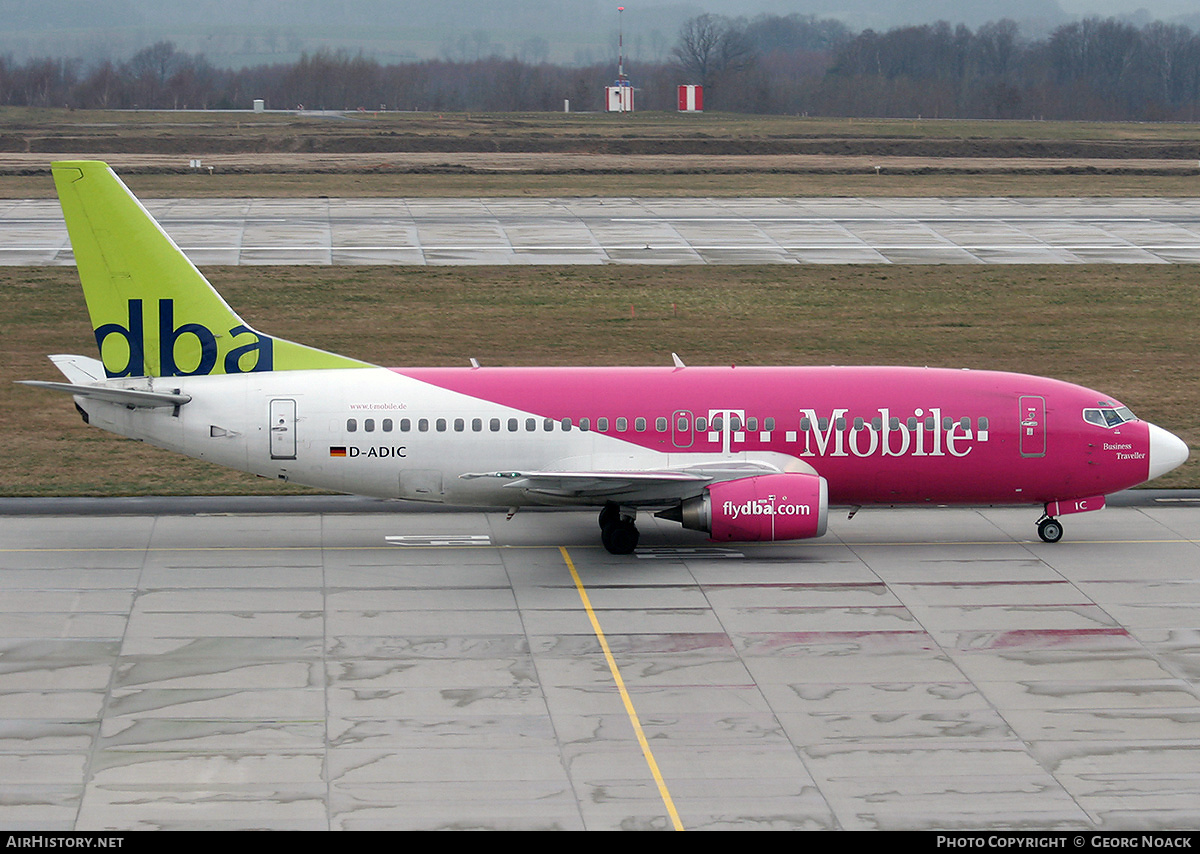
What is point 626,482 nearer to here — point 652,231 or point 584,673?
point 584,673

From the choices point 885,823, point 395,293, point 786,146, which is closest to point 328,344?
point 395,293

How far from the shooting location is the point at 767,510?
31.5 m

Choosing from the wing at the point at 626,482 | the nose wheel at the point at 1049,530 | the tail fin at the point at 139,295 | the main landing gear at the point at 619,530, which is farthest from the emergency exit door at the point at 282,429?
the nose wheel at the point at 1049,530

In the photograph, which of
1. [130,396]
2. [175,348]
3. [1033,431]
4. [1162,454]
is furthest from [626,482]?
[1162,454]

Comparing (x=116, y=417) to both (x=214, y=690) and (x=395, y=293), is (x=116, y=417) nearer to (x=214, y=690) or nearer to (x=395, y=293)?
(x=214, y=690)

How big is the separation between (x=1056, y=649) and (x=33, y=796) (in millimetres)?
17849

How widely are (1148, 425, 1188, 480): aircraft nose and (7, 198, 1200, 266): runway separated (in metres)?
40.1

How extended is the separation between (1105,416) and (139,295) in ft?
73.2

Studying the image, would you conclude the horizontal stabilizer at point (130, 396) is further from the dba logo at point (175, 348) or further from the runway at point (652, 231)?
the runway at point (652, 231)

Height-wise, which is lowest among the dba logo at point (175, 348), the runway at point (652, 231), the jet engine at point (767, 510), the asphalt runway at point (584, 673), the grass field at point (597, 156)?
the asphalt runway at point (584, 673)

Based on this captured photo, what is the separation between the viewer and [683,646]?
1081 inches

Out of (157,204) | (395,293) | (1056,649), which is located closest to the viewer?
(1056,649)

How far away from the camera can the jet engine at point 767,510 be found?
103ft

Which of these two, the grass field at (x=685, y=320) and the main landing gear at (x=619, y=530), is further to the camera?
the grass field at (x=685, y=320)
